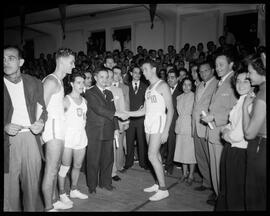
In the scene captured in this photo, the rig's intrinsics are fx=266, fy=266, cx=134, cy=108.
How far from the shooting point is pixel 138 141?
5.05m

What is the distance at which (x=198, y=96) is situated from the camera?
399cm

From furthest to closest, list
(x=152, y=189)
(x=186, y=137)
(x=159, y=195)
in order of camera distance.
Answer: (x=186, y=137) < (x=152, y=189) < (x=159, y=195)

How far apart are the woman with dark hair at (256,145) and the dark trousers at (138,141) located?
8.44 ft

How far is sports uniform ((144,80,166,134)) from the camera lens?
3699mm

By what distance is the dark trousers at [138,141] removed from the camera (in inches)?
197

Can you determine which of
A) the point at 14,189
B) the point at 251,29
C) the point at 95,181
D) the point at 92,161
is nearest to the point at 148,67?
the point at 92,161

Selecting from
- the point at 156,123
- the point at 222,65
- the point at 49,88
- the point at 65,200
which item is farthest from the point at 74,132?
the point at 222,65

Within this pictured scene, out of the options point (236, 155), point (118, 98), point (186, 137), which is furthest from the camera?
point (118, 98)

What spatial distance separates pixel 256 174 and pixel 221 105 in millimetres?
1113

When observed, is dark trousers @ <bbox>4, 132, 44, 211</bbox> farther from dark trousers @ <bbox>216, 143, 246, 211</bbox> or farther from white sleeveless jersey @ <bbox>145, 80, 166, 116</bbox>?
dark trousers @ <bbox>216, 143, 246, 211</bbox>

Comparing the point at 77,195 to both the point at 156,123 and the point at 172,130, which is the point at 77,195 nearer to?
the point at 156,123

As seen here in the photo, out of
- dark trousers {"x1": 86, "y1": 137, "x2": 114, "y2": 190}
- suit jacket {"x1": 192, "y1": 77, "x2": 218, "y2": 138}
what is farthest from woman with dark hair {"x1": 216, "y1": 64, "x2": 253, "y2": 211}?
dark trousers {"x1": 86, "y1": 137, "x2": 114, "y2": 190}

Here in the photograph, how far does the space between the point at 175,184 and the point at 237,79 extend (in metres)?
2.09
